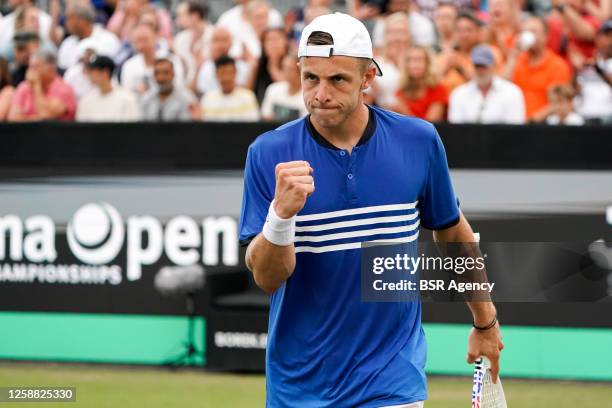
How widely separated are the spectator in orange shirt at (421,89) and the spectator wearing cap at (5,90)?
416cm

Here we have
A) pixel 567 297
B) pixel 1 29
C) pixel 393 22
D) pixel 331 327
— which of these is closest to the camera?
pixel 331 327

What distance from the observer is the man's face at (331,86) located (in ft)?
14.9

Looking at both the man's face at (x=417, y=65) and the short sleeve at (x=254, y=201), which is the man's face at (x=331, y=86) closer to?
the short sleeve at (x=254, y=201)

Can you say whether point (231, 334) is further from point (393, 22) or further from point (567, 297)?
point (393, 22)

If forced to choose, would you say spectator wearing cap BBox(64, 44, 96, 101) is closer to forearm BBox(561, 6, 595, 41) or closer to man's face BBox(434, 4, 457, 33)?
man's face BBox(434, 4, 457, 33)

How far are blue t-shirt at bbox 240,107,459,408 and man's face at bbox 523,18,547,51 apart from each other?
25.1 feet

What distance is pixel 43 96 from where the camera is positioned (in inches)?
504

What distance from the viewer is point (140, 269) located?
36.8ft

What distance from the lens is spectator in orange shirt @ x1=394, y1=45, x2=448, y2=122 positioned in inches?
460

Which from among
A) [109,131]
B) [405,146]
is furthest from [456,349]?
[405,146]

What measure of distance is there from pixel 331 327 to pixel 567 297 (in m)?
5.86

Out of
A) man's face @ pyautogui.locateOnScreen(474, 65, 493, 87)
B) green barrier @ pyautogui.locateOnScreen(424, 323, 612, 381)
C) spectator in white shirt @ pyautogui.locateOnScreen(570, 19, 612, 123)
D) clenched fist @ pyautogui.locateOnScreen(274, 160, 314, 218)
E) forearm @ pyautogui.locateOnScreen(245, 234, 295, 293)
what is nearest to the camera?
clenched fist @ pyautogui.locateOnScreen(274, 160, 314, 218)

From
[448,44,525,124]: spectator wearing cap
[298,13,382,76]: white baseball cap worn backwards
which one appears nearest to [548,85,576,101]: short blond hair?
[448,44,525,124]: spectator wearing cap

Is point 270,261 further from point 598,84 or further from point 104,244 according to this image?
point 598,84
